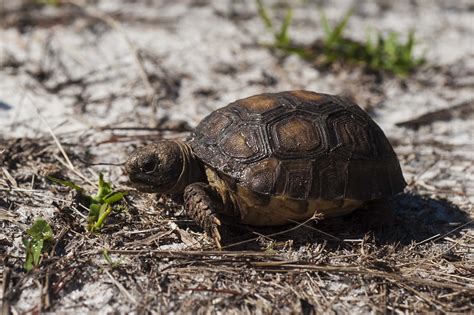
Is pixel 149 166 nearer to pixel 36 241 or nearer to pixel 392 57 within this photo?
pixel 36 241

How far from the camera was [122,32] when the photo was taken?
21.4ft

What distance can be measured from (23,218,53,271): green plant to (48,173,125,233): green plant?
27 cm

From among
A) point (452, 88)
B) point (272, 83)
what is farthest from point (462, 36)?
point (272, 83)

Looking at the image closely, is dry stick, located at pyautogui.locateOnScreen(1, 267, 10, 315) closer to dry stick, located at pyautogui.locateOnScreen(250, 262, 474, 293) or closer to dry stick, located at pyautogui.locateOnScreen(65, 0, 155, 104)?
dry stick, located at pyautogui.locateOnScreen(250, 262, 474, 293)

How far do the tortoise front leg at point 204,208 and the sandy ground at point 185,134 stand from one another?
133 mm

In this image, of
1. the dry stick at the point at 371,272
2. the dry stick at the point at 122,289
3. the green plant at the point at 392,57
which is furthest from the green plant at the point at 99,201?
the green plant at the point at 392,57

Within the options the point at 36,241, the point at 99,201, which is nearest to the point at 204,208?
the point at 99,201

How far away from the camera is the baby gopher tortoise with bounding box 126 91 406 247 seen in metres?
3.54

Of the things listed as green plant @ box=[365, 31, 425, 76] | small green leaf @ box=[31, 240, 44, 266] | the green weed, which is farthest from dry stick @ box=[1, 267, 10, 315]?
green plant @ box=[365, 31, 425, 76]

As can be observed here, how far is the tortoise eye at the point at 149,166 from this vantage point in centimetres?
366

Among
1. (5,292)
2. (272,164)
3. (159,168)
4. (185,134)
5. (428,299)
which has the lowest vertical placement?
(5,292)

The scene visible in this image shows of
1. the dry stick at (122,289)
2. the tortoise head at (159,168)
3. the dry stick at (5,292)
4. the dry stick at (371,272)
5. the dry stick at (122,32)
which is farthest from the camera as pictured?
the dry stick at (122,32)

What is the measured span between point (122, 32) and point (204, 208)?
3.65 metres

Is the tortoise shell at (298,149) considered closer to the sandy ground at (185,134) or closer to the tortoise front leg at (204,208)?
the tortoise front leg at (204,208)
